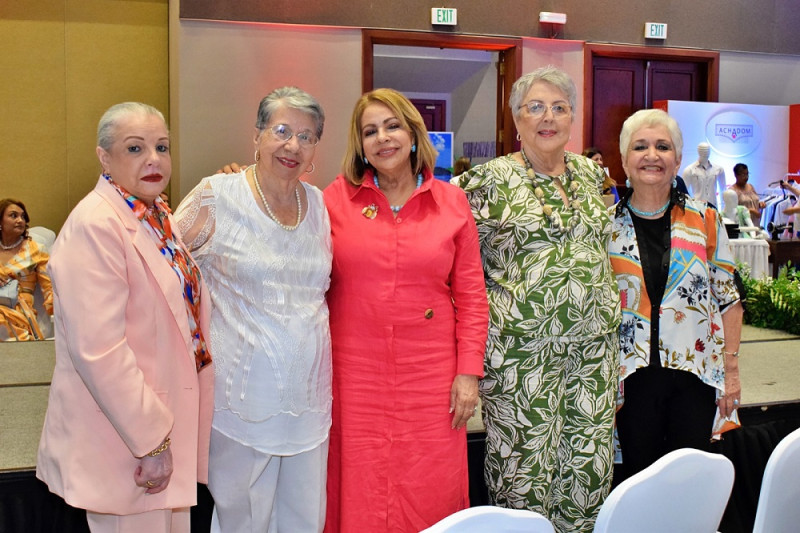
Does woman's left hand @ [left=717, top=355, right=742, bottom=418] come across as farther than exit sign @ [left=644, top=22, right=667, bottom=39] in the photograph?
No

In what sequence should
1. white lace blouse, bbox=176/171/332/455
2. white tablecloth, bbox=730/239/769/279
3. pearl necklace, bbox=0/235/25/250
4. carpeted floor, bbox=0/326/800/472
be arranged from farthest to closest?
white tablecloth, bbox=730/239/769/279 < pearl necklace, bbox=0/235/25/250 < carpeted floor, bbox=0/326/800/472 < white lace blouse, bbox=176/171/332/455

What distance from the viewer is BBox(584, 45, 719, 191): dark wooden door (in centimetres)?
869

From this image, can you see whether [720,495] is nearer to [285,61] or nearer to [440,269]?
[440,269]

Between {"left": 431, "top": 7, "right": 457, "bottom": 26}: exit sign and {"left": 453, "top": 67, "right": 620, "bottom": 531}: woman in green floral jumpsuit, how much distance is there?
5641 mm

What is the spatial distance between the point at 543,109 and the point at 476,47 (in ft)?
19.8

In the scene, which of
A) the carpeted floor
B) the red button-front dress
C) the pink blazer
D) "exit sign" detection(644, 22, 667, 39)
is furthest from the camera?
"exit sign" detection(644, 22, 667, 39)

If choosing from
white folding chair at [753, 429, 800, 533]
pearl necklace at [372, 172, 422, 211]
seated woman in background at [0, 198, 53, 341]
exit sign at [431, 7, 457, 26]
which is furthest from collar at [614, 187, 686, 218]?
exit sign at [431, 7, 457, 26]

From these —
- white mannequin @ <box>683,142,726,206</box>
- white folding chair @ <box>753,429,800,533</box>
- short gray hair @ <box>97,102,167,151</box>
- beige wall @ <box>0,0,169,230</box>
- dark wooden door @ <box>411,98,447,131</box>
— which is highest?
dark wooden door @ <box>411,98,447,131</box>

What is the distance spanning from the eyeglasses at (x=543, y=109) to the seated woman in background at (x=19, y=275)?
11.3 ft

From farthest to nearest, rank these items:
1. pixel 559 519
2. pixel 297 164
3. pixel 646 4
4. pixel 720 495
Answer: pixel 646 4 → pixel 559 519 → pixel 297 164 → pixel 720 495

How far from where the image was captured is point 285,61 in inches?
289

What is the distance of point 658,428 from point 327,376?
43.4 inches

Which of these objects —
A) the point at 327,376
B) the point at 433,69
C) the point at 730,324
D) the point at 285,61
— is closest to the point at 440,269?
the point at 327,376

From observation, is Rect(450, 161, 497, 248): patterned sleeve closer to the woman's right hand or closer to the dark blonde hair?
the dark blonde hair
